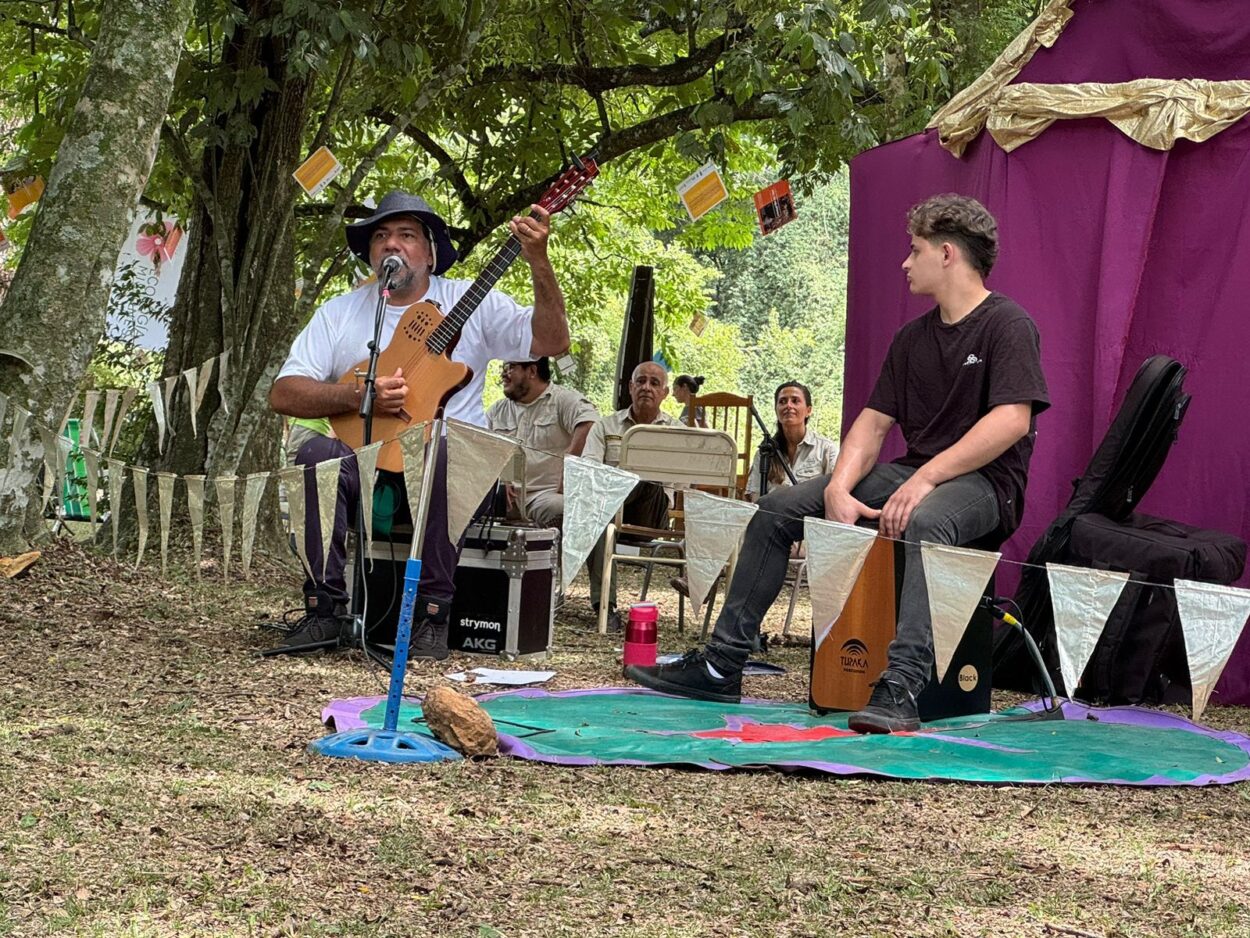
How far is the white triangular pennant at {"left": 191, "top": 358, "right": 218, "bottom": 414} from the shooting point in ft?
28.3

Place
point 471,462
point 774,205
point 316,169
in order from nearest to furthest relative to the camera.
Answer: point 471,462 < point 316,169 < point 774,205

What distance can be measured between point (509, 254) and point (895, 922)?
3.49 meters

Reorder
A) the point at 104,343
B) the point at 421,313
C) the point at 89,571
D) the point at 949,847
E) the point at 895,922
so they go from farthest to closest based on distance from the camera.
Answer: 1. the point at 104,343
2. the point at 89,571
3. the point at 421,313
4. the point at 949,847
5. the point at 895,922

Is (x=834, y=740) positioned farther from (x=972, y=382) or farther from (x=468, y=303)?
(x=468, y=303)

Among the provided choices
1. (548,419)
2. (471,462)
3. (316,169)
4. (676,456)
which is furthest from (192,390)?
(471,462)

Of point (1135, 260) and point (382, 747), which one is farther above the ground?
point (1135, 260)

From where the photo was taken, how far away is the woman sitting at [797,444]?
8672 mm

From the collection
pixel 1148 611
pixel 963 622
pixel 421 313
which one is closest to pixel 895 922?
pixel 963 622

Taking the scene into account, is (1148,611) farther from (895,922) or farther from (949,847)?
(895,922)

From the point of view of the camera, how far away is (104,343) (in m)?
12.1

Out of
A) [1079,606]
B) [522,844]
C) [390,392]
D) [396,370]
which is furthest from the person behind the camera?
[396,370]

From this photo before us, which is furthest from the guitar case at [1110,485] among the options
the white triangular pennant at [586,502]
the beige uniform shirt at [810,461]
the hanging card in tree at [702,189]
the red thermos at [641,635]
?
the hanging card in tree at [702,189]

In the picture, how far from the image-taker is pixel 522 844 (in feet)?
9.89

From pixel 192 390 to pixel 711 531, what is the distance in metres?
4.47
